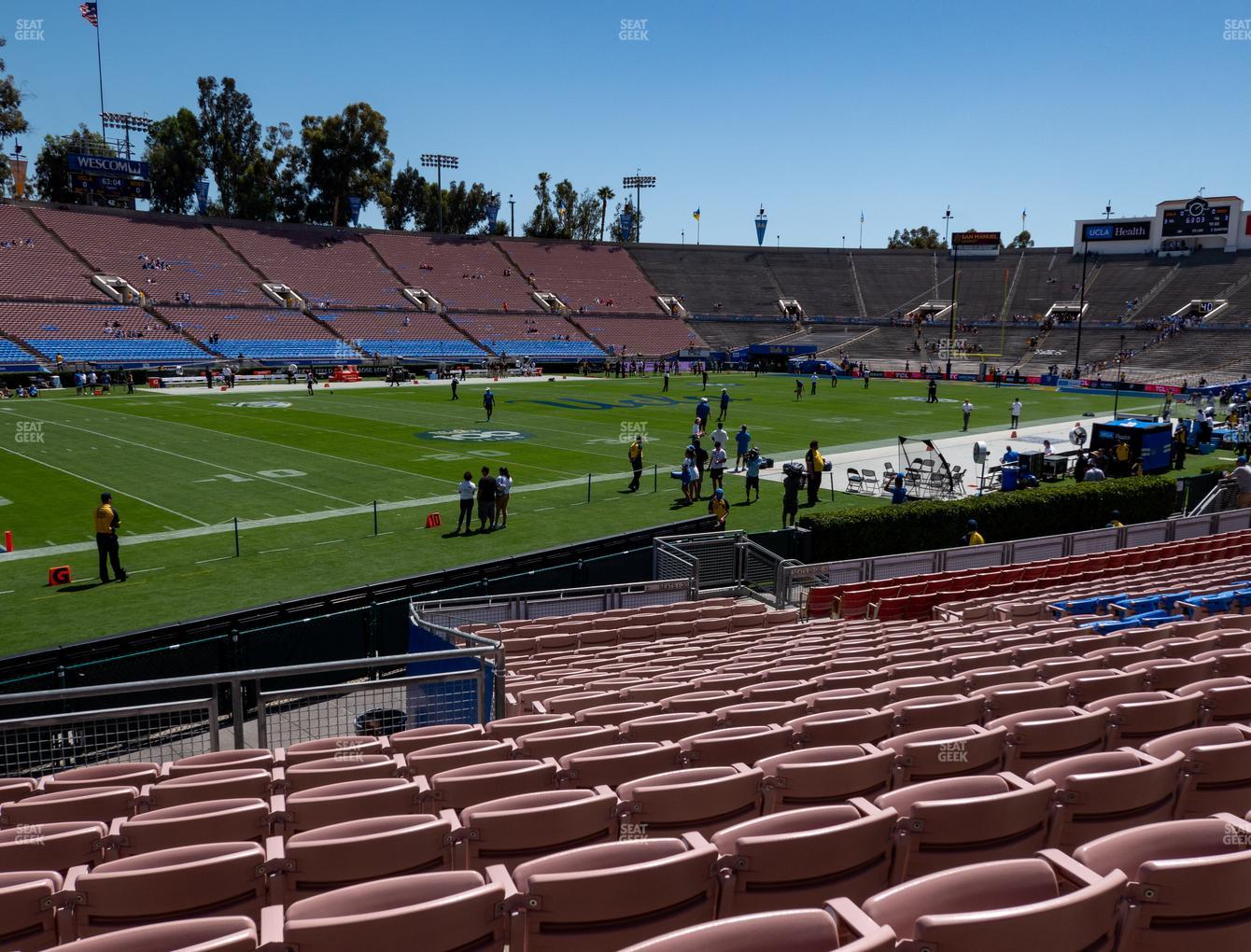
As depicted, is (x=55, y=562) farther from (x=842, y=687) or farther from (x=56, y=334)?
(x=56, y=334)

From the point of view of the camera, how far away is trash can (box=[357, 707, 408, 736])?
837 centimetres

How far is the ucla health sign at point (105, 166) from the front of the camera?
7581 cm

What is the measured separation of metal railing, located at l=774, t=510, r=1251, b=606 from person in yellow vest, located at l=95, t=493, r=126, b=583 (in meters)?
12.4

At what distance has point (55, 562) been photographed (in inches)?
734

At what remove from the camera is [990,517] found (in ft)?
67.6

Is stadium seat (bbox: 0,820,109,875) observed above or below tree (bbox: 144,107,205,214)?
below

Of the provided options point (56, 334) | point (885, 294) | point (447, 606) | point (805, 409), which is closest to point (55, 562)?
point (447, 606)

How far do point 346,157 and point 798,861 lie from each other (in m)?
99.9

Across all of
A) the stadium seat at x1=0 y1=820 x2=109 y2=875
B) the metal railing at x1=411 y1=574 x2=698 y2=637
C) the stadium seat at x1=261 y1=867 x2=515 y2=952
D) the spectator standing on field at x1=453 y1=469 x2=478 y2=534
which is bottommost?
the metal railing at x1=411 y1=574 x2=698 y2=637

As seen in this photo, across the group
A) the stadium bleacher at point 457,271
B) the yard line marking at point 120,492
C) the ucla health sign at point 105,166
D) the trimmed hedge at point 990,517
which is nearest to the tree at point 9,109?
the ucla health sign at point 105,166

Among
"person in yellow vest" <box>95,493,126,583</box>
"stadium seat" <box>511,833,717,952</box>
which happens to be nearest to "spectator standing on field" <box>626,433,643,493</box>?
"person in yellow vest" <box>95,493,126,583</box>

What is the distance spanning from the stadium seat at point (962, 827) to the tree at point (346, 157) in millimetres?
98100

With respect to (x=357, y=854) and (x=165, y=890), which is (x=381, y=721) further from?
(x=165, y=890)

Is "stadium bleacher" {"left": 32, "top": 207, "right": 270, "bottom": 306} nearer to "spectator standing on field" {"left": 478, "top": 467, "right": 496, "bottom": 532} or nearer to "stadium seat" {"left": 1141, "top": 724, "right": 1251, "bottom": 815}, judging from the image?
"spectator standing on field" {"left": 478, "top": 467, "right": 496, "bottom": 532}
